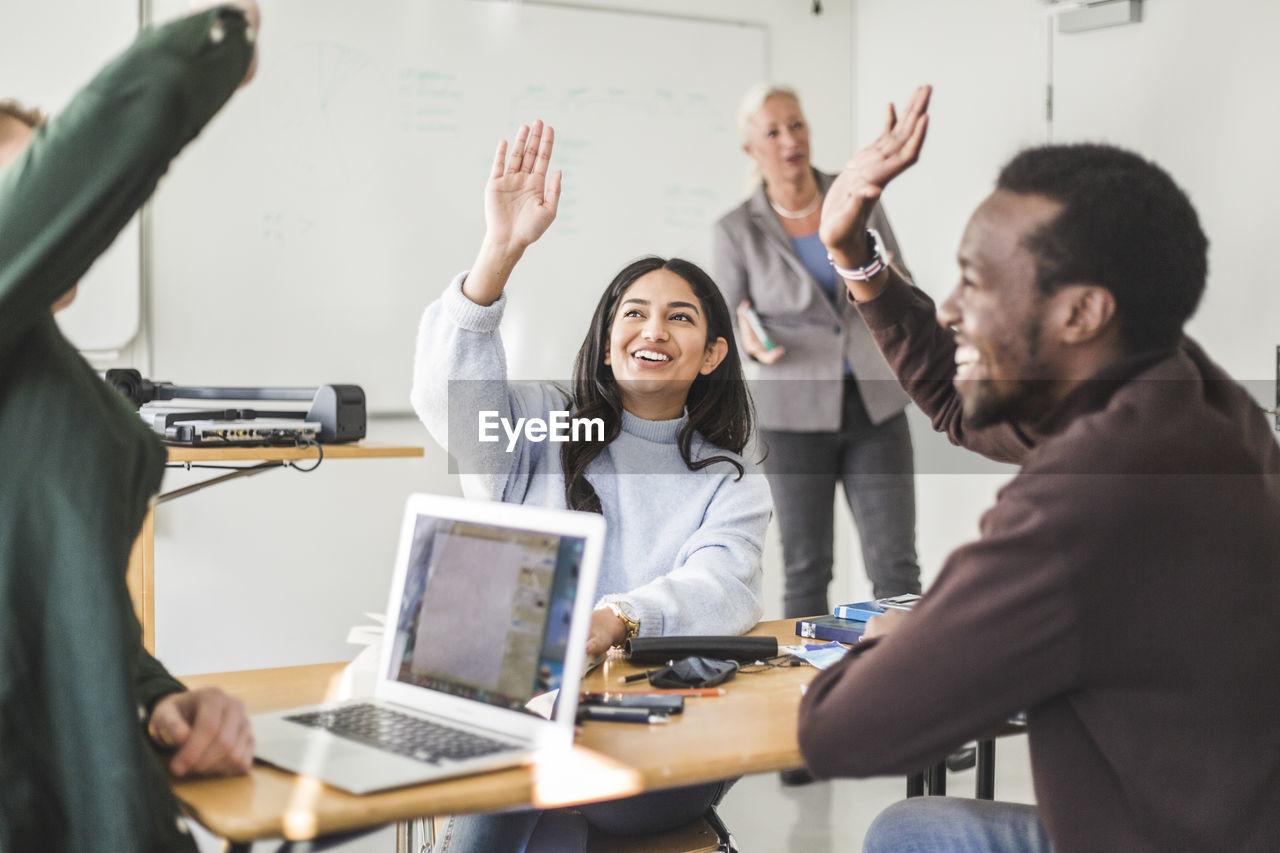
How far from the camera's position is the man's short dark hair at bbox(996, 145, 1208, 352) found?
1.03 meters

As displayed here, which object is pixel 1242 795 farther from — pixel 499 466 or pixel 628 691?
pixel 499 466

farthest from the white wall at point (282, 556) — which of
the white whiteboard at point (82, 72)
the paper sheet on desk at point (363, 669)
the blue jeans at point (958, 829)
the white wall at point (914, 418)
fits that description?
the blue jeans at point (958, 829)

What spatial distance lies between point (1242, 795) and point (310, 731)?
32.4 inches

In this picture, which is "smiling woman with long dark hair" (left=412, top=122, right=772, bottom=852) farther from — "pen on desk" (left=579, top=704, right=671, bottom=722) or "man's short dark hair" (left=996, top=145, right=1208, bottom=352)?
"man's short dark hair" (left=996, top=145, right=1208, bottom=352)

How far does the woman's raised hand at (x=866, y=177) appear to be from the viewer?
1.34 meters

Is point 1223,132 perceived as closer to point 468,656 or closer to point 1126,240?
point 1126,240

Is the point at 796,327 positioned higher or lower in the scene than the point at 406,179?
lower

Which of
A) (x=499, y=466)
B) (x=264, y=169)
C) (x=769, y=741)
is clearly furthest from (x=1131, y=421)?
(x=264, y=169)

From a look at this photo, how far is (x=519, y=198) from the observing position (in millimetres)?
1677

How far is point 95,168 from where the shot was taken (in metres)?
0.80

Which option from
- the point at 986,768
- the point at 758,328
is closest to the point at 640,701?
the point at 986,768

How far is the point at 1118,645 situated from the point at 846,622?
2.21ft

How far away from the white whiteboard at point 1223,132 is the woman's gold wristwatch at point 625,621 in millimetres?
1720

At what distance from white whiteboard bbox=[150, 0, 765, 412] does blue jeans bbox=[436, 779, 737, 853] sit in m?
2.17
